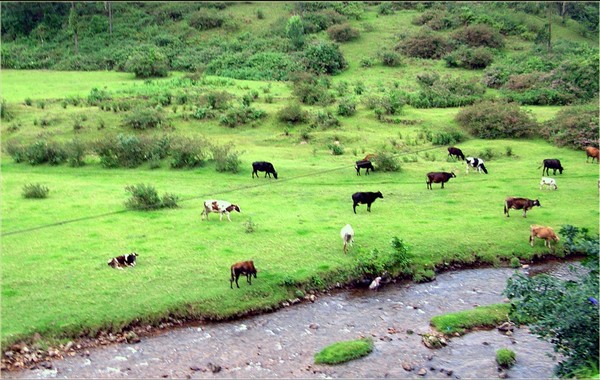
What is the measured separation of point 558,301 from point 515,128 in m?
30.1

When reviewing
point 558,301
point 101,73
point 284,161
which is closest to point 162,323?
point 558,301

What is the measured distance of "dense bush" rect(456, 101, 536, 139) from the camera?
1608 inches

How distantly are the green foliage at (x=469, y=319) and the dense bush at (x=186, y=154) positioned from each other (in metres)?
20.4

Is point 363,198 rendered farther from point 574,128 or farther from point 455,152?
point 574,128

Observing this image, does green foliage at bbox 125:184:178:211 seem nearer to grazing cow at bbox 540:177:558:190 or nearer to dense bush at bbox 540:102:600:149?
grazing cow at bbox 540:177:558:190

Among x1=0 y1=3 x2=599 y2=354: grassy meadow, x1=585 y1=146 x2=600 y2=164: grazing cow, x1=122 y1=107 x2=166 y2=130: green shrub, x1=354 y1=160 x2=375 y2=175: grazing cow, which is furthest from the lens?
x1=122 y1=107 x2=166 y2=130: green shrub

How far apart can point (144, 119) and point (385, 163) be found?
17.2 meters

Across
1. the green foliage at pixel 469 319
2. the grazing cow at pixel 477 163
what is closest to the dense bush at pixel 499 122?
the grazing cow at pixel 477 163

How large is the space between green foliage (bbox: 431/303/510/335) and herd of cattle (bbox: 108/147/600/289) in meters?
3.06

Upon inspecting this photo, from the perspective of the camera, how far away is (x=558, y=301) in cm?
1268

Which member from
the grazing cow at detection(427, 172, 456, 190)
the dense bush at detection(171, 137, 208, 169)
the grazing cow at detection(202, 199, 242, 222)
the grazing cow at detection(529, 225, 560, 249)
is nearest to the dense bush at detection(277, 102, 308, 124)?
the dense bush at detection(171, 137, 208, 169)

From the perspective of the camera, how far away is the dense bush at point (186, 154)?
1396 inches

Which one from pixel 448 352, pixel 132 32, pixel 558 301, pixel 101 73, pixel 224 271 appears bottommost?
pixel 448 352

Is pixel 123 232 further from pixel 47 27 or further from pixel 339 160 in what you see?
pixel 47 27
